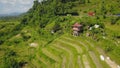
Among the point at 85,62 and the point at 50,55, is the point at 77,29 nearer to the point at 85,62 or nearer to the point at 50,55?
the point at 50,55

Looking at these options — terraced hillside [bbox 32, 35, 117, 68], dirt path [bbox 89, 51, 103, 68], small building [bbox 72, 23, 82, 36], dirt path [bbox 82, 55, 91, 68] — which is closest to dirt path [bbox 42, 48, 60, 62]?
terraced hillside [bbox 32, 35, 117, 68]

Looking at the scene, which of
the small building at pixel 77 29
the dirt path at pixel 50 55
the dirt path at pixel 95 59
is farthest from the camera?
the small building at pixel 77 29

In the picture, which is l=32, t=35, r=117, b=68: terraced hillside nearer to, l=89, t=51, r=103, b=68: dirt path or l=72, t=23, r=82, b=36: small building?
l=89, t=51, r=103, b=68: dirt path

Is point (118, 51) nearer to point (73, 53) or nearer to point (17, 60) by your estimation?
point (73, 53)

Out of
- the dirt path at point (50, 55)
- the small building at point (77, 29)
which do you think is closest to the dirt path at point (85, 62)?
the dirt path at point (50, 55)

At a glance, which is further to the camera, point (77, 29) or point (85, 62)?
point (77, 29)

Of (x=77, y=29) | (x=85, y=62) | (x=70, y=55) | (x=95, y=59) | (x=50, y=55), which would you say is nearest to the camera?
(x=85, y=62)

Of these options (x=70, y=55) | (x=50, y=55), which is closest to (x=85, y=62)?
(x=70, y=55)

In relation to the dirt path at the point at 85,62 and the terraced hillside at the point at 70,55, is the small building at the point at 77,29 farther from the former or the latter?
the dirt path at the point at 85,62

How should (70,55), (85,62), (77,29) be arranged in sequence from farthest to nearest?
(77,29) < (70,55) < (85,62)

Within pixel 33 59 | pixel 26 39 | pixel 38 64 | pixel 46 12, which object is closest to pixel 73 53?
pixel 38 64
